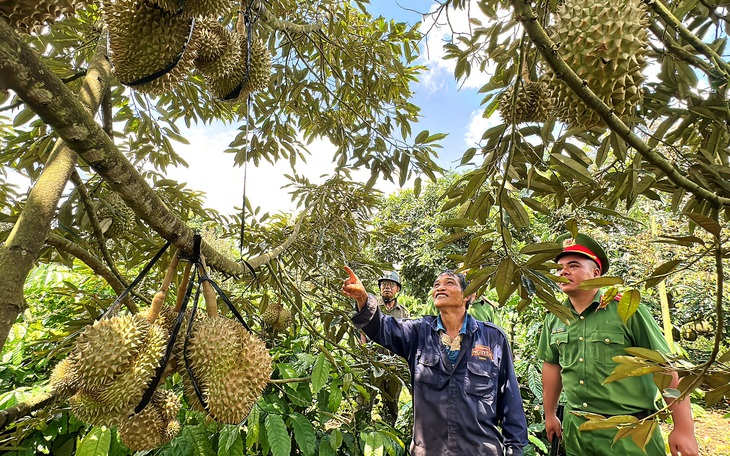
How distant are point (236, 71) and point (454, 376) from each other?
1.90m

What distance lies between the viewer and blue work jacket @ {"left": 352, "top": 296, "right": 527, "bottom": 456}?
2055 millimetres

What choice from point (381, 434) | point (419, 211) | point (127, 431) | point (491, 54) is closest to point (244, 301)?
point (381, 434)

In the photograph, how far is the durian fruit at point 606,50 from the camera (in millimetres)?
825

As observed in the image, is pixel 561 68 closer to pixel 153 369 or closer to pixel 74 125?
pixel 74 125

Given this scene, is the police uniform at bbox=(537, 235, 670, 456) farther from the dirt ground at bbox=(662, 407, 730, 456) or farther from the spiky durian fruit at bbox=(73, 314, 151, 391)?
the dirt ground at bbox=(662, 407, 730, 456)

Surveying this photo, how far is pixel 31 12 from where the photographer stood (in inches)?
24.0

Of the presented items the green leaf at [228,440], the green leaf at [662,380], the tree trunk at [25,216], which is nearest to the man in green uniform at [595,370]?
the green leaf at [662,380]

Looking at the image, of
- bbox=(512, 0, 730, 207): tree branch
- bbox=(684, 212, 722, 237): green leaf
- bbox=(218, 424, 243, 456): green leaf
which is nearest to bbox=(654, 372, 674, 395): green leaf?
bbox=(684, 212, 722, 237): green leaf

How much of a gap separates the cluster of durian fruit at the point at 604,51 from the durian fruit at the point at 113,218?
85.2 inches

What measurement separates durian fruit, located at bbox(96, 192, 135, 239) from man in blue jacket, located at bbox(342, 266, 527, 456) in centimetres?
133

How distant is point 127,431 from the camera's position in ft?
3.17

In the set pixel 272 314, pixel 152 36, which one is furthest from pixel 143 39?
pixel 272 314

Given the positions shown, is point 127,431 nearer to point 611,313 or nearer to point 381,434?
point 381,434

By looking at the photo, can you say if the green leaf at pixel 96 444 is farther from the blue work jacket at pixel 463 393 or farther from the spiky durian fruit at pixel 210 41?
the spiky durian fruit at pixel 210 41
